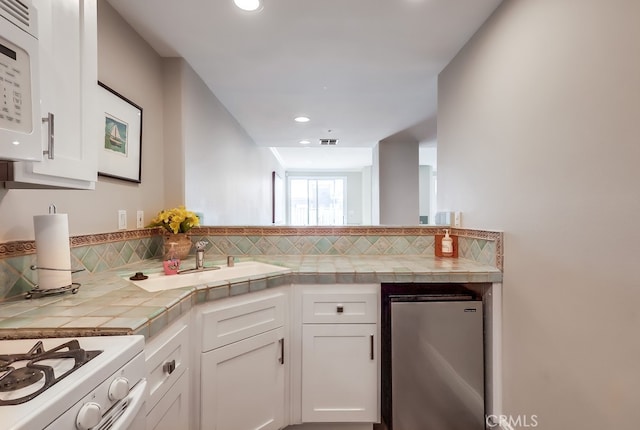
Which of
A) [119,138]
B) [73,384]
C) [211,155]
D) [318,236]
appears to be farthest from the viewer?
[211,155]

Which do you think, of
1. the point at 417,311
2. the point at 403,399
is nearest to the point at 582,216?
the point at 417,311

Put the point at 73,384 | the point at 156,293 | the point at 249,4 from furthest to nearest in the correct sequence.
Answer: the point at 249,4 → the point at 156,293 → the point at 73,384

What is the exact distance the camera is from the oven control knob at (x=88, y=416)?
1.81 feet

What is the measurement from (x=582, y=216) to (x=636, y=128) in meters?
0.31

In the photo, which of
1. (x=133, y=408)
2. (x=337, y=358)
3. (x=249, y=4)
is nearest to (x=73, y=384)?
(x=133, y=408)

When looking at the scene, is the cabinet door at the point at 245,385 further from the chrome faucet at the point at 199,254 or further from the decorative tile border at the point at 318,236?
the decorative tile border at the point at 318,236

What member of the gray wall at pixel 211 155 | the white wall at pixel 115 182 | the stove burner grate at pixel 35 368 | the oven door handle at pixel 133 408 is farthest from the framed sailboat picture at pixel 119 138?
the oven door handle at pixel 133 408

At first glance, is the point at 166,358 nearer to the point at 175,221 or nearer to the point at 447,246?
the point at 175,221

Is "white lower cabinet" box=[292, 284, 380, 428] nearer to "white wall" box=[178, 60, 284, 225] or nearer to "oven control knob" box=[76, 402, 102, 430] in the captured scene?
"oven control knob" box=[76, 402, 102, 430]

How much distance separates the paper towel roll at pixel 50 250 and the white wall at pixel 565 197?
6.22 feet

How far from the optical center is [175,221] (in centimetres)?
183

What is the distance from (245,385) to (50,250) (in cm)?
97

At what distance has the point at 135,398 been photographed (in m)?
0.71

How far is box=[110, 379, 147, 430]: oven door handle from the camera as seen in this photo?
2.11ft
